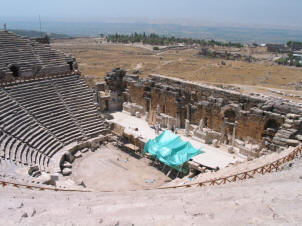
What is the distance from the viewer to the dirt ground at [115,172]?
599 inches

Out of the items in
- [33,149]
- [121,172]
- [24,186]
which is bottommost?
[121,172]

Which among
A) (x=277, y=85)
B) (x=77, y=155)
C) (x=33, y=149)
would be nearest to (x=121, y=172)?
(x=77, y=155)

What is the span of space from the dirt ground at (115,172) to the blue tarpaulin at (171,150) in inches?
36.7

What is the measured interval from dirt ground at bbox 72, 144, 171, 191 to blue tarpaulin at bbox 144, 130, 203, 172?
3.06 feet

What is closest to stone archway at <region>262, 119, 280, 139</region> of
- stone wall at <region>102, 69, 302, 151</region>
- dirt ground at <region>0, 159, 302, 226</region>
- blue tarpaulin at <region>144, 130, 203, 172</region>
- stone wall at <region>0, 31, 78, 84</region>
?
stone wall at <region>102, 69, 302, 151</region>

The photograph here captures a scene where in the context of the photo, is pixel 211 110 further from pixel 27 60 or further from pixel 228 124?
pixel 27 60

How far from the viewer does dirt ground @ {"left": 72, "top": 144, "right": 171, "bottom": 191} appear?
599 inches

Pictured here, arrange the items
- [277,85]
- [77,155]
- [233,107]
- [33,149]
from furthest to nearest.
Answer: [277,85] → [233,107] → [77,155] → [33,149]

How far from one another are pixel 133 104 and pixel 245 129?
11090mm

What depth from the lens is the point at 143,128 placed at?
2231cm

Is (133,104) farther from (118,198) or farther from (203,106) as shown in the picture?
(118,198)

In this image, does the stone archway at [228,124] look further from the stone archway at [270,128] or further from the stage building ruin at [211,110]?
the stone archway at [270,128]

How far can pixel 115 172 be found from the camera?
653 inches

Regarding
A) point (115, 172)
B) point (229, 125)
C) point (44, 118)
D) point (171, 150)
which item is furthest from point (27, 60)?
point (229, 125)
